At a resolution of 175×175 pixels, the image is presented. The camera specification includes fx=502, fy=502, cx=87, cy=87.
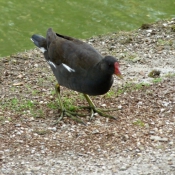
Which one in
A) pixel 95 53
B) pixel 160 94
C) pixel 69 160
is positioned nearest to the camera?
pixel 69 160

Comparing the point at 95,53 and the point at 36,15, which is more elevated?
the point at 95,53

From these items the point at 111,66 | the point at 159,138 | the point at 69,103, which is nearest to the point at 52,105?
the point at 69,103

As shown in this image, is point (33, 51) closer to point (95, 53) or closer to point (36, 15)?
point (36, 15)

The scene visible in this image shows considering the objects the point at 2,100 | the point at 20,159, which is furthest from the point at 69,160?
the point at 2,100

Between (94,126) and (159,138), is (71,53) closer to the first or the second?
(94,126)

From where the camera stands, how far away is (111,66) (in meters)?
6.00

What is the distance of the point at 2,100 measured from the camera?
7.23 metres

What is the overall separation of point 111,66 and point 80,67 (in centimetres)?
50

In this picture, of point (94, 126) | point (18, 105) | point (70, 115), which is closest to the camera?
point (94, 126)

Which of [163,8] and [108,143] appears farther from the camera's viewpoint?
[163,8]

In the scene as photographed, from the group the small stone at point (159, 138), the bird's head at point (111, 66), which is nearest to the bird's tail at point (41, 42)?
the bird's head at point (111, 66)

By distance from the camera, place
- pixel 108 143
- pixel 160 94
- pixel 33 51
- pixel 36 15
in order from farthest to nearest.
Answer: pixel 36 15 < pixel 33 51 < pixel 160 94 < pixel 108 143

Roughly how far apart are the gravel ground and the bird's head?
760mm

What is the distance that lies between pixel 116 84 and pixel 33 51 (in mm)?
2754
